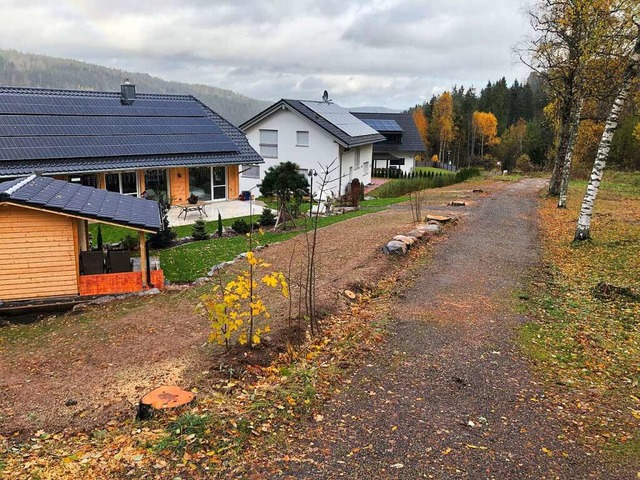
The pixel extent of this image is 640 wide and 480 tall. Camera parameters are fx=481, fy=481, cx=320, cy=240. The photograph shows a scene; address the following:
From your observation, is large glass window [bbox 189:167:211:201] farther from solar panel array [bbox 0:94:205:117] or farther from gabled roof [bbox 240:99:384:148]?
gabled roof [bbox 240:99:384:148]

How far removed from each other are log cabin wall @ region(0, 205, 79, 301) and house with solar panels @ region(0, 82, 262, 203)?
9286mm

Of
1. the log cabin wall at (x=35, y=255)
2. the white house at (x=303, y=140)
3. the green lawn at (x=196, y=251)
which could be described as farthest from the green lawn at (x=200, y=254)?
the white house at (x=303, y=140)

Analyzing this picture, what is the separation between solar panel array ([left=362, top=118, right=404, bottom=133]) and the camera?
4897cm

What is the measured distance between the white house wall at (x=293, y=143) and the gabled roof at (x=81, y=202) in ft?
61.3

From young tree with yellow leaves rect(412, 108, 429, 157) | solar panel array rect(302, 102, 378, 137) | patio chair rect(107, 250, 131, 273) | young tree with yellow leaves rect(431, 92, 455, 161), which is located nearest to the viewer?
patio chair rect(107, 250, 131, 273)

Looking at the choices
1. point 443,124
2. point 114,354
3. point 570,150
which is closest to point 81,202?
point 114,354

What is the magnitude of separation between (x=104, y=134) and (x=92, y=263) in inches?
521

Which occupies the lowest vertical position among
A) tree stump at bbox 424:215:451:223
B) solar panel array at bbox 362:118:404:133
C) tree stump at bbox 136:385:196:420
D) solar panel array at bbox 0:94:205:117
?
tree stump at bbox 136:385:196:420

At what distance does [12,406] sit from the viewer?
6648 mm

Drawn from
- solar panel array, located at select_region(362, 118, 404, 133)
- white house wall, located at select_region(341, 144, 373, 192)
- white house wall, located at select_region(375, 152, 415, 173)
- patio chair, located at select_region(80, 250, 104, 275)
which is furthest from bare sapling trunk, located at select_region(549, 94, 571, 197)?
solar panel array, located at select_region(362, 118, 404, 133)

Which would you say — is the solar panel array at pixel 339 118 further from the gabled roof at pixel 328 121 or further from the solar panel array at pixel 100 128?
the solar panel array at pixel 100 128

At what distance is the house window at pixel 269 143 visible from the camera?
3372 centimetres

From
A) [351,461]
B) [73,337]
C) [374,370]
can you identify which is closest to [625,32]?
[374,370]

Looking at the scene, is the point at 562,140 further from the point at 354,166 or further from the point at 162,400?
the point at 162,400
